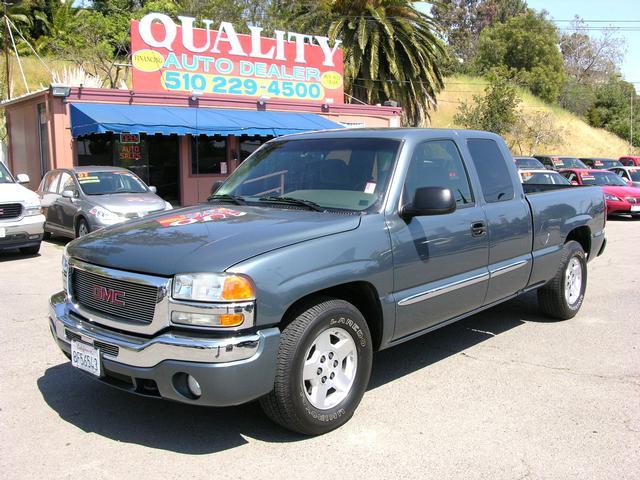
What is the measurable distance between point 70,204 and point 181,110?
6.83 m

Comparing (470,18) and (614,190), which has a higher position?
(470,18)

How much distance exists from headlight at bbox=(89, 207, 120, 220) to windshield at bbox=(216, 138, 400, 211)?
659cm

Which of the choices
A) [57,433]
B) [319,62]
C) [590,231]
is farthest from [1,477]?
[319,62]

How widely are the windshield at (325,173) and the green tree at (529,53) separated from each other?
53.1m

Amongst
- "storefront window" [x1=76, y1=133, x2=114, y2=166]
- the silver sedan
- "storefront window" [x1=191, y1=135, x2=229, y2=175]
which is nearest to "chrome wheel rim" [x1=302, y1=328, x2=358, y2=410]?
the silver sedan

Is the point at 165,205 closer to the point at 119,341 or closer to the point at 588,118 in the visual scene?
the point at 119,341

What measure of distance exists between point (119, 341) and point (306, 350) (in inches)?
42.7

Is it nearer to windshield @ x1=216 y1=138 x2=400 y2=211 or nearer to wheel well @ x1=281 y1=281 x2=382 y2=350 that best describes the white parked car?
windshield @ x1=216 y1=138 x2=400 y2=211

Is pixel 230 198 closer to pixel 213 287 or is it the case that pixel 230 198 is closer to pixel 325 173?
pixel 325 173

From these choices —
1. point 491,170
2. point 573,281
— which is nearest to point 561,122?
point 573,281

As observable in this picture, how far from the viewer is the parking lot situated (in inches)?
135

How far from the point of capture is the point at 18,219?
10164 mm

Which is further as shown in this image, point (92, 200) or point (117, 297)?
point (92, 200)

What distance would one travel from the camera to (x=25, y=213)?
1025 cm
